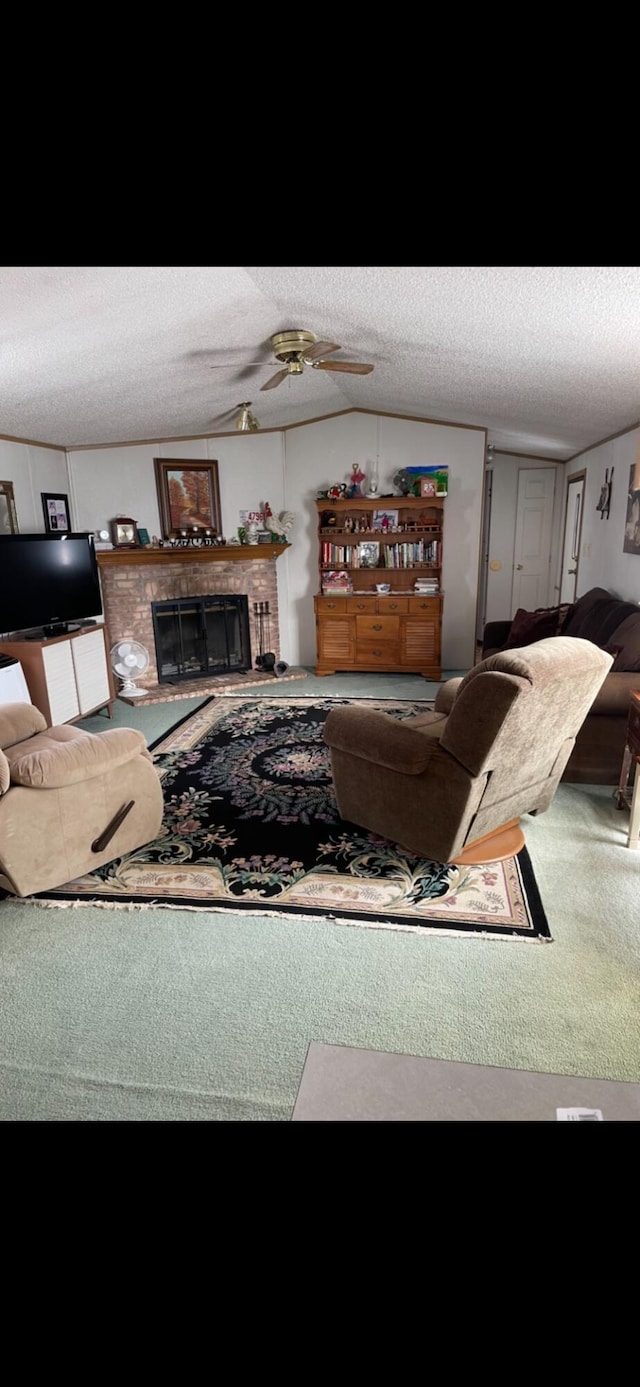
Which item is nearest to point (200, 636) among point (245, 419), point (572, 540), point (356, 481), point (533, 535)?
point (356, 481)

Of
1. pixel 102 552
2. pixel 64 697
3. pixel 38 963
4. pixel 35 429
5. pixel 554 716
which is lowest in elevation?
pixel 38 963

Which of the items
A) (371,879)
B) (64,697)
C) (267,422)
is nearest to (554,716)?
(371,879)

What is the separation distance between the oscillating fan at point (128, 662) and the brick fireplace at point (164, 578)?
0.16 m

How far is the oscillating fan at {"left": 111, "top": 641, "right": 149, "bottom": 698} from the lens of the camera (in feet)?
18.9

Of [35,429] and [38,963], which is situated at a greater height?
[35,429]

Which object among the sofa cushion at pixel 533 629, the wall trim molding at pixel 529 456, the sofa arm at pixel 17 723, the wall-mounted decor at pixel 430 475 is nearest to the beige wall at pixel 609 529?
the sofa cushion at pixel 533 629

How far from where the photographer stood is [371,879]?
8.91ft

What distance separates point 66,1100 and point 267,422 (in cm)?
562

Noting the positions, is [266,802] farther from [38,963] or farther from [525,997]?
[525,997]

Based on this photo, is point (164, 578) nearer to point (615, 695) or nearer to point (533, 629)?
point (533, 629)

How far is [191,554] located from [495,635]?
9.11ft

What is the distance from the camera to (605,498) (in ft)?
16.8

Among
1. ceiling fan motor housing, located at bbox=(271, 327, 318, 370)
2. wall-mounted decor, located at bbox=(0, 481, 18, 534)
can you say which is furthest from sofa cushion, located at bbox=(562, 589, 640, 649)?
wall-mounted decor, located at bbox=(0, 481, 18, 534)

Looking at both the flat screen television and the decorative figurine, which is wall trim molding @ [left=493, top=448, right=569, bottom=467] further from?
the flat screen television
